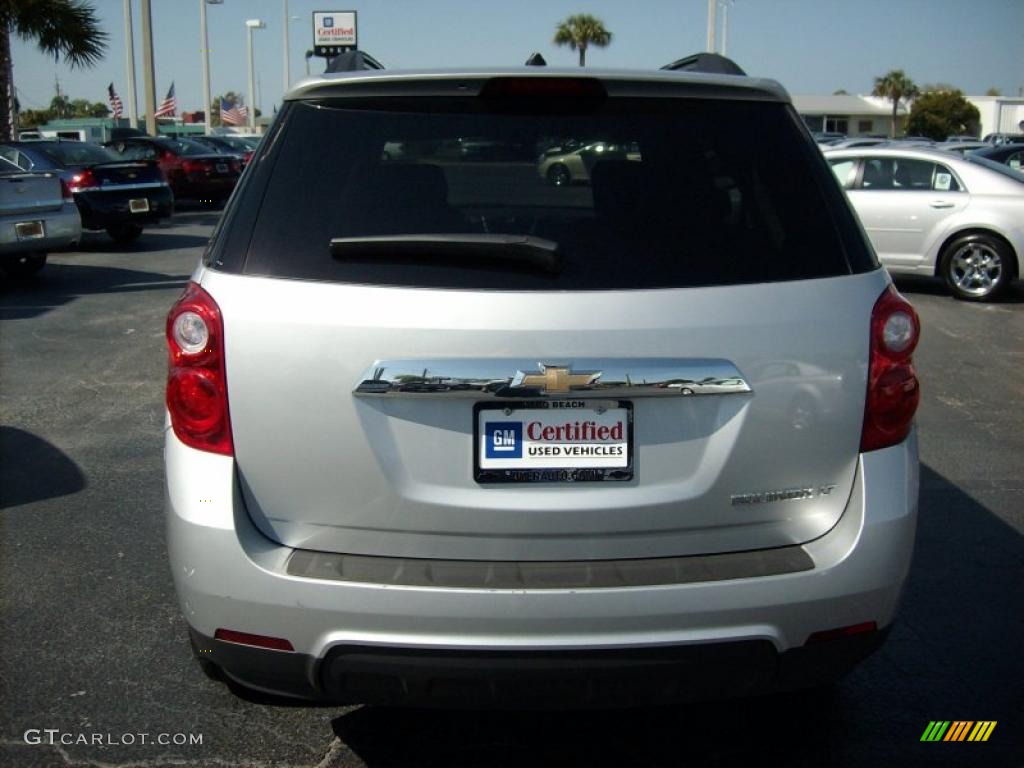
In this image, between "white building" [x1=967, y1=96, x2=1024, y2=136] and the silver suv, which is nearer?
the silver suv

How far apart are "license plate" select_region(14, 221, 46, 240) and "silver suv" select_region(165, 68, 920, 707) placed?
10347 millimetres

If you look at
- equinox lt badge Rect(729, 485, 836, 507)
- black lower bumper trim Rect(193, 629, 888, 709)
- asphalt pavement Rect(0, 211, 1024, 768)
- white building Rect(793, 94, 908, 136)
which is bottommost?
asphalt pavement Rect(0, 211, 1024, 768)

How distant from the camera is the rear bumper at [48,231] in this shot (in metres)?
11.6

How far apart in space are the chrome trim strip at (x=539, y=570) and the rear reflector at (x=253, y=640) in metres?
Result: 0.17

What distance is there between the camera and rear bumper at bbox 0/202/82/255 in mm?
11648

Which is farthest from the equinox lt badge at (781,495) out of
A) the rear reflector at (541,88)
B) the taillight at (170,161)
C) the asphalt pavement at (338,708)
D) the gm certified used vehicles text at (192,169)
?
the taillight at (170,161)

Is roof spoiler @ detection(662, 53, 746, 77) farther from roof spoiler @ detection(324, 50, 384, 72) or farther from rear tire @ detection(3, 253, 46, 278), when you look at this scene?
rear tire @ detection(3, 253, 46, 278)

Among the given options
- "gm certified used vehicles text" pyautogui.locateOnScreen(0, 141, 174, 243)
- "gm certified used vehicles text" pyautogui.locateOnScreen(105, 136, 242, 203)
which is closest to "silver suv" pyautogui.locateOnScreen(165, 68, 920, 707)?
"gm certified used vehicles text" pyautogui.locateOnScreen(0, 141, 174, 243)

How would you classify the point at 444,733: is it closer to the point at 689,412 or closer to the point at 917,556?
the point at 689,412

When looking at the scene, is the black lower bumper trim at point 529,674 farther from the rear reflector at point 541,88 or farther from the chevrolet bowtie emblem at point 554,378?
the rear reflector at point 541,88

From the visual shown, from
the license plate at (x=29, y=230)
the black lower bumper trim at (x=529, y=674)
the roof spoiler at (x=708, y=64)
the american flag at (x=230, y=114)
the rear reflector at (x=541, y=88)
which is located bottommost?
the black lower bumper trim at (x=529, y=674)

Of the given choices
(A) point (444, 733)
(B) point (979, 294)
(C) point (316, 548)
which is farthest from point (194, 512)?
(B) point (979, 294)

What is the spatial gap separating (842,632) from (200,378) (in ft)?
5.50

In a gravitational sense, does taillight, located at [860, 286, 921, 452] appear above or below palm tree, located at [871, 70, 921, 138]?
below
